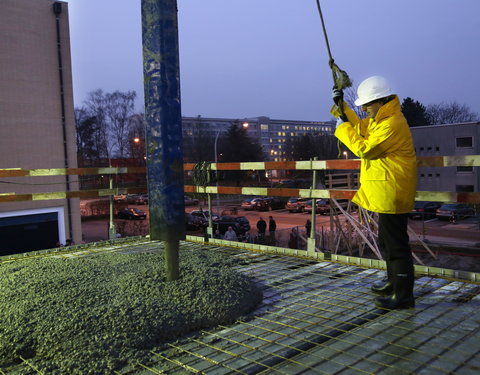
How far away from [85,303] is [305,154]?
A: 65831 millimetres

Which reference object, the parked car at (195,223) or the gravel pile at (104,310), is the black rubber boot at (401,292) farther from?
the parked car at (195,223)

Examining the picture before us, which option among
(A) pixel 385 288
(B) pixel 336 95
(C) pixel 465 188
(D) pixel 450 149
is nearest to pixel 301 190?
(B) pixel 336 95

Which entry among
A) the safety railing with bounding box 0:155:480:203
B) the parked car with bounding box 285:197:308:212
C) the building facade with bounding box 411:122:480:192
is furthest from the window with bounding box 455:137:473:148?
the safety railing with bounding box 0:155:480:203

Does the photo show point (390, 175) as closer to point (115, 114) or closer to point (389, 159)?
point (389, 159)

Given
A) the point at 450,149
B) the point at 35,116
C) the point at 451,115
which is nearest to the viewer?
the point at 35,116

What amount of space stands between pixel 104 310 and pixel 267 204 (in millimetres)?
36299

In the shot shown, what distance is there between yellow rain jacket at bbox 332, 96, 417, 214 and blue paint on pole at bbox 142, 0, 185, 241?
153cm

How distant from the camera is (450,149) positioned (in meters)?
32.5

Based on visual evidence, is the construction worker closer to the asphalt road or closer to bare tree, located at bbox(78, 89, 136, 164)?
the asphalt road

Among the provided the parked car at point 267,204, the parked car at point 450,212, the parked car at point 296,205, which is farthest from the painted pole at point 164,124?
the parked car at point 267,204

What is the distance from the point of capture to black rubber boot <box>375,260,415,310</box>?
3.31 m

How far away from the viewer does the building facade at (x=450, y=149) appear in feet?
102

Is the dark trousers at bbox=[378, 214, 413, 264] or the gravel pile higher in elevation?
the dark trousers at bbox=[378, 214, 413, 264]

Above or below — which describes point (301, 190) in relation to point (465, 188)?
above
